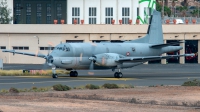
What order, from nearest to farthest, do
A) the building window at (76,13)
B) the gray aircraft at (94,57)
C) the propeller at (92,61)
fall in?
the gray aircraft at (94,57) → the propeller at (92,61) → the building window at (76,13)

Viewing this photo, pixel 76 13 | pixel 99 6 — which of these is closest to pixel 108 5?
pixel 99 6

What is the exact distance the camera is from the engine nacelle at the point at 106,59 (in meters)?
52.2

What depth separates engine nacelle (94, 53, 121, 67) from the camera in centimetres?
5222

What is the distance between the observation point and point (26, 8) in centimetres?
10019

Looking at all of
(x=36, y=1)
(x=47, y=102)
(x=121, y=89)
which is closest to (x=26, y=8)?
(x=36, y=1)

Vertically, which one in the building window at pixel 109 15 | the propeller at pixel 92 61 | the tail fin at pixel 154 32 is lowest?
the propeller at pixel 92 61

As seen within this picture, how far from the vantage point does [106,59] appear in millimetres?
52250

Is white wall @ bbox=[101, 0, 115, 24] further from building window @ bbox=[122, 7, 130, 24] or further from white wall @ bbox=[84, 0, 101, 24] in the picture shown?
building window @ bbox=[122, 7, 130, 24]

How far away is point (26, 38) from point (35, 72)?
85.3 feet

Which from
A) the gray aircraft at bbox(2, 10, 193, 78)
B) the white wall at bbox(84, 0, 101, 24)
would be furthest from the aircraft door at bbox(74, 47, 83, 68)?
the white wall at bbox(84, 0, 101, 24)

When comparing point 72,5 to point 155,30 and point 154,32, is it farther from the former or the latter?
point 154,32

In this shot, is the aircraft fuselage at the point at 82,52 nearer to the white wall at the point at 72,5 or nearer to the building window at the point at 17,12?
the white wall at the point at 72,5

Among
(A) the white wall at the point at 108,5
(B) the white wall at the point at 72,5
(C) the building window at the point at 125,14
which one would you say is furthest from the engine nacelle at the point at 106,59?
(C) the building window at the point at 125,14

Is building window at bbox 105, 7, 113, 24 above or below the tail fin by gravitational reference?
above
